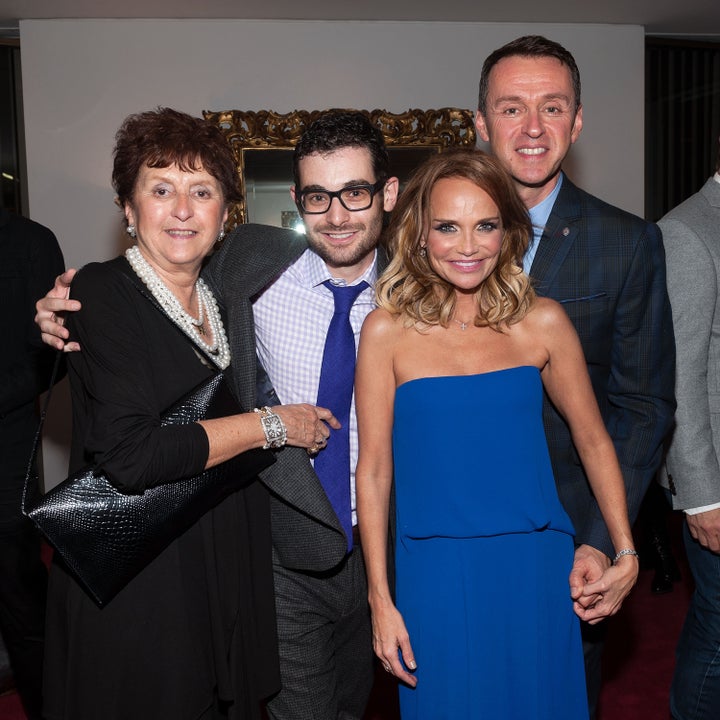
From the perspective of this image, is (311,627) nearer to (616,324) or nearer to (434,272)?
(434,272)

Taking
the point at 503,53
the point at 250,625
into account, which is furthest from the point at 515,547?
the point at 503,53

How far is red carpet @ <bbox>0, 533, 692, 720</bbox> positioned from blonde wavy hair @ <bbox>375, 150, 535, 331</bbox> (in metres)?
1.95

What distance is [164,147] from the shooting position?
5.96ft

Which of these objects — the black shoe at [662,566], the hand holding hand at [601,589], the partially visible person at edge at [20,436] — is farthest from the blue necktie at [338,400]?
the black shoe at [662,566]

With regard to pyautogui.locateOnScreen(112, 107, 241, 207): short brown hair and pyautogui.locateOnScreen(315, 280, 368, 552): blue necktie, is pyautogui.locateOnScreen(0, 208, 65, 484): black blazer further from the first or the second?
pyautogui.locateOnScreen(315, 280, 368, 552): blue necktie

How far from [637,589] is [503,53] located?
325cm

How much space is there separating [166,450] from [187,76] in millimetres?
3924

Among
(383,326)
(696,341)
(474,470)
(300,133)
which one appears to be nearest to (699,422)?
(696,341)

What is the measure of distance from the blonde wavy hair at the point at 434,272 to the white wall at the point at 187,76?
348 cm

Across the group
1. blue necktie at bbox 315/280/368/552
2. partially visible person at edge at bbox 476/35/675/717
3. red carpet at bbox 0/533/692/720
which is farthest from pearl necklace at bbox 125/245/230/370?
red carpet at bbox 0/533/692/720

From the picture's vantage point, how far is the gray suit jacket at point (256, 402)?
1889 mm

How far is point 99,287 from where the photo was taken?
5.59ft

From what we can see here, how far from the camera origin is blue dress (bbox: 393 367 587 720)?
1.72 meters

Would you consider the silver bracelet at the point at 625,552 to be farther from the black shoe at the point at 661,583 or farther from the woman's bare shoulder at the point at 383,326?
the black shoe at the point at 661,583
